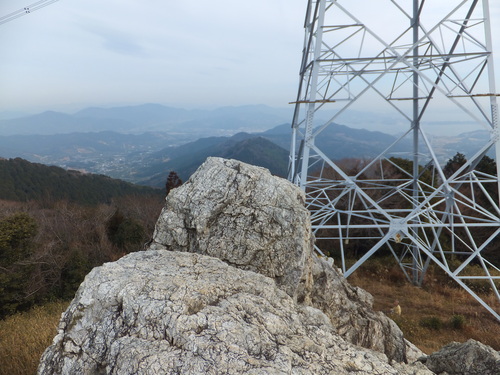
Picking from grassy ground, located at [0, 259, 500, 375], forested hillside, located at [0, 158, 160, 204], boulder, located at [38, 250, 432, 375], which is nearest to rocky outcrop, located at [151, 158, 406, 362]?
boulder, located at [38, 250, 432, 375]

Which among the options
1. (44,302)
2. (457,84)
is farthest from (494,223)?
(44,302)

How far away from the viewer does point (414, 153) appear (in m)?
13.9

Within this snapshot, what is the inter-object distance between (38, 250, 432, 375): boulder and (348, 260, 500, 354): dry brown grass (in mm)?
7996

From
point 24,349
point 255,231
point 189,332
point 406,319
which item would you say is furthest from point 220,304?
point 406,319

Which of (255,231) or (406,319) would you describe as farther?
(406,319)

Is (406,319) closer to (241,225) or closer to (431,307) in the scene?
(431,307)

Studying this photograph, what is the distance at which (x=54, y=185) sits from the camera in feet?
194

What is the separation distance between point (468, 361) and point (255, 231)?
12.4 ft

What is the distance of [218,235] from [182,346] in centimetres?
232

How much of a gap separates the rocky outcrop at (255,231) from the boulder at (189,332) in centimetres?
97

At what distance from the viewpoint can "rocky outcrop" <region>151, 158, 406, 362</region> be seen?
5.38 metres

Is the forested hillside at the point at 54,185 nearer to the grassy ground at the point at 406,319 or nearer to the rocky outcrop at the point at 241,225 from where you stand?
the grassy ground at the point at 406,319

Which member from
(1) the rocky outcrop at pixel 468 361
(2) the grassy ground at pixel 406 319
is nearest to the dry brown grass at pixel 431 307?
(2) the grassy ground at pixel 406 319

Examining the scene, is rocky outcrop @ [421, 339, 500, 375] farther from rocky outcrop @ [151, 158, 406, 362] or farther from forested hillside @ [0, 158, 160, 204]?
forested hillside @ [0, 158, 160, 204]
